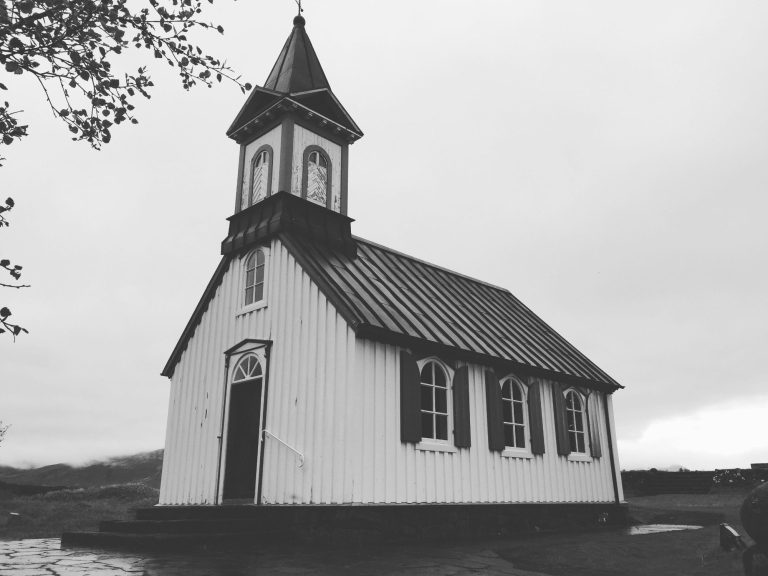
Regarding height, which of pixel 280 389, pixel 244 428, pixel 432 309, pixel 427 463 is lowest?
pixel 427 463

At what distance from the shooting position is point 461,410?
11.8 m

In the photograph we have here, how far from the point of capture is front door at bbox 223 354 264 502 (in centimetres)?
1198

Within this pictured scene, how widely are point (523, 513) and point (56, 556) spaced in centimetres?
860

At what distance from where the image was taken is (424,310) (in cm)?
1303

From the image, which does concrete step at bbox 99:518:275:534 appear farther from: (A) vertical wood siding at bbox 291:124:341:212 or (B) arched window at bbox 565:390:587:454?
(B) arched window at bbox 565:390:587:454

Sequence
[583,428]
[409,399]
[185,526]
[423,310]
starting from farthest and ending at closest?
[583,428], [423,310], [409,399], [185,526]

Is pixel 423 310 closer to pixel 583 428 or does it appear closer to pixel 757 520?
pixel 583 428

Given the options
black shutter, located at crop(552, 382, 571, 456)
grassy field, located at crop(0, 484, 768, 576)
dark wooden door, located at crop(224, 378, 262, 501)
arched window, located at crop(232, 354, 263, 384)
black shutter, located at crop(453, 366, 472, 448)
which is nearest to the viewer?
grassy field, located at crop(0, 484, 768, 576)

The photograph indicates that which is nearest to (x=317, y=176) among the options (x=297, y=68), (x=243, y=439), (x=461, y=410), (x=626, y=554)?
(x=297, y=68)

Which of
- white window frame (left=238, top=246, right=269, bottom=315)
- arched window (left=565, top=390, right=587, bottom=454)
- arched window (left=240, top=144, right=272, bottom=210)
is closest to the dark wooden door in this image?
white window frame (left=238, top=246, right=269, bottom=315)

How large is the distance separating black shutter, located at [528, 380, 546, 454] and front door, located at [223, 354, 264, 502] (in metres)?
5.75

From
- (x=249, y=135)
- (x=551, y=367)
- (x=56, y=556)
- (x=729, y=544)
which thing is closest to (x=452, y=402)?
(x=551, y=367)

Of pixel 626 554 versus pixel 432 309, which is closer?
pixel 626 554

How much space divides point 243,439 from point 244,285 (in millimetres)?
3155
